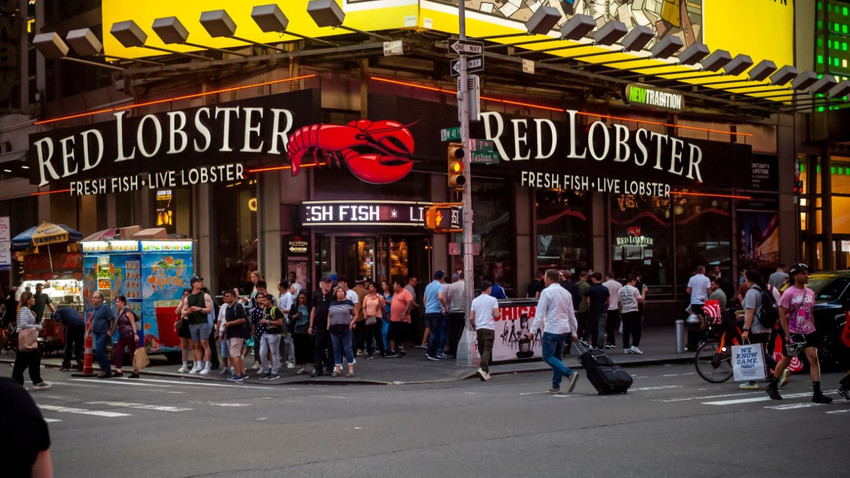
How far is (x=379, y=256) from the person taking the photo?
2706cm

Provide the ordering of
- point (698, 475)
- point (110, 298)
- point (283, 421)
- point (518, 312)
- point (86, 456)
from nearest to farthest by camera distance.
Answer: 1. point (698, 475)
2. point (86, 456)
3. point (283, 421)
4. point (518, 312)
5. point (110, 298)

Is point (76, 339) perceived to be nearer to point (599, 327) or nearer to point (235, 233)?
point (235, 233)

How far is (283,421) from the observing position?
41.6 feet

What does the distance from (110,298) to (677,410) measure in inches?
573

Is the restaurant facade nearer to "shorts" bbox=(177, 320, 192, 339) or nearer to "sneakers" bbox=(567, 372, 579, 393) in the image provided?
"shorts" bbox=(177, 320, 192, 339)

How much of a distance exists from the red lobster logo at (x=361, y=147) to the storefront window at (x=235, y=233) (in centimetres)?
252

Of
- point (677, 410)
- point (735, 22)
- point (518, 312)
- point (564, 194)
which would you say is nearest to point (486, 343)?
point (518, 312)

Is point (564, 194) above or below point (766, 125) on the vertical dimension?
below

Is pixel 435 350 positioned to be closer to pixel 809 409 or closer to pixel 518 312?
pixel 518 312

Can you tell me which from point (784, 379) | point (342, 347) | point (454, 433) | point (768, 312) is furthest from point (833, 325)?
point (454, 433)

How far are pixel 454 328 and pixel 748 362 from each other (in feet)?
27.7

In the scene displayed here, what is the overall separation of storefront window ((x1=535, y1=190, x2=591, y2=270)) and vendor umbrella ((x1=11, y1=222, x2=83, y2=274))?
13.0 meters

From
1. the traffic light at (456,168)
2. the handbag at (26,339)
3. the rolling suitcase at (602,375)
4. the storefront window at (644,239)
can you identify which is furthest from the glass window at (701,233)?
the handbag at (26,339)

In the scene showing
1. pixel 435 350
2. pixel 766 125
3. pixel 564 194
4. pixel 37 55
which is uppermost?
pixel 37 55
